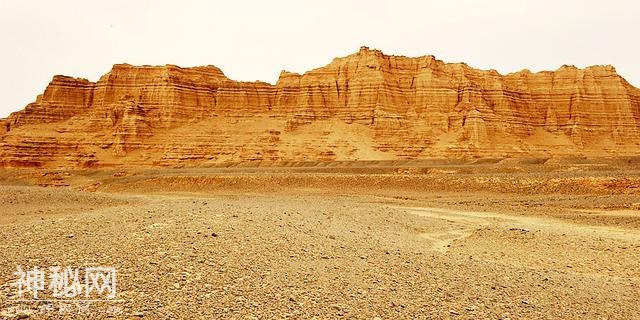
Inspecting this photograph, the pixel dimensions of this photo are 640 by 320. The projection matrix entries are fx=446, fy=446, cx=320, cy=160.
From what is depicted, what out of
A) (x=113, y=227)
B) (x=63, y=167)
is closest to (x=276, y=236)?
(x=113, y=227)

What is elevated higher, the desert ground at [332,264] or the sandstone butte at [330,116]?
the sandstone butte at [330,116]

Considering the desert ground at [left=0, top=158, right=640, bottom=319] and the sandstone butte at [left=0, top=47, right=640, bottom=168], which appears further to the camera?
the sandstone butte at [left=0, top=47, right=640, bottom=168]

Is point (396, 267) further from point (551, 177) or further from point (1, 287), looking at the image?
point (551, 177)

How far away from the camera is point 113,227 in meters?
11.9

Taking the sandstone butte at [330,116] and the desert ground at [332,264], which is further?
the sandstone butte at [330,116]

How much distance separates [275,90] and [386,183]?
5694 centimetres

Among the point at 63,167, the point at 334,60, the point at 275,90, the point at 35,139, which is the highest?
the point at 334,60

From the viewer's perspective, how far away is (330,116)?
88562mm

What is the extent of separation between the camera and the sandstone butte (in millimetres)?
77625

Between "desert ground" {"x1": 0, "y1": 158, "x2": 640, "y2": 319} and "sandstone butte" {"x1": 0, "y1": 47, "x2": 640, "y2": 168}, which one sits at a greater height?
"sandstone butte" {"x1": 0, "y1": 47, "x2": 640, "y2": 168}

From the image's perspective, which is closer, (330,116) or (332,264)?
(332,264)

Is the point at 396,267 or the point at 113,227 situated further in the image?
the point at 113,227

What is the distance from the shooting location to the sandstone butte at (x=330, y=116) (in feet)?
255

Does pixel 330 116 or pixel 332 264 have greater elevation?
pixel 330 116
